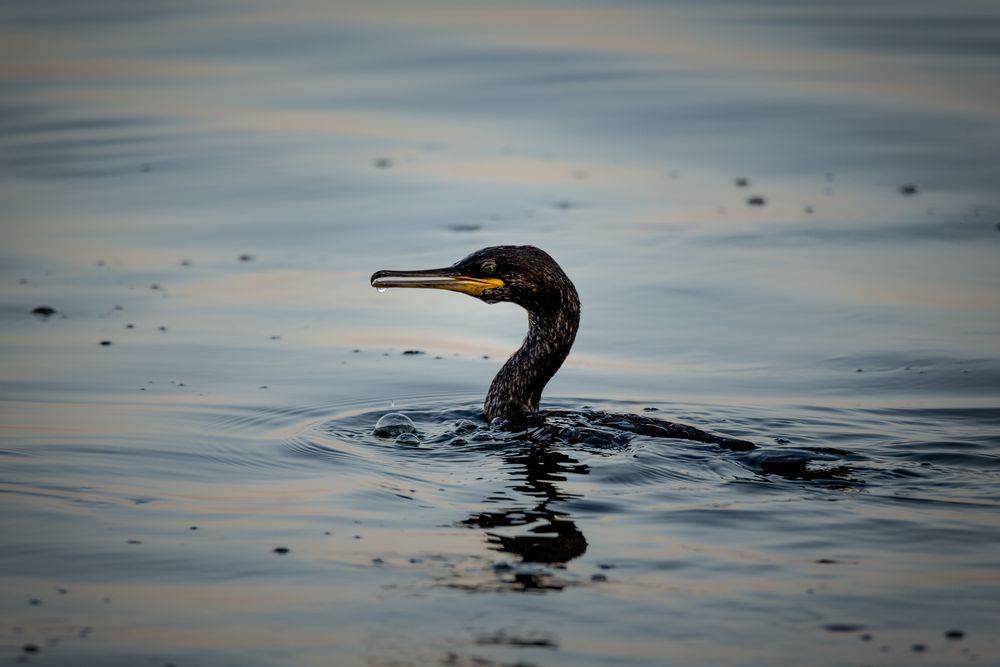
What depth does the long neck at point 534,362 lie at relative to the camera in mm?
9117

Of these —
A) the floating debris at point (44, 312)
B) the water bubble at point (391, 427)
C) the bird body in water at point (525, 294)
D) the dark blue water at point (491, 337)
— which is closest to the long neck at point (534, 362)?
the bird body in water at point (525, 294)

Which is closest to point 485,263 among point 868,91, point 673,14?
point 868,91

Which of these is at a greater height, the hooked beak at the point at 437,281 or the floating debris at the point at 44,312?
the hooked beak at the point at 437,281

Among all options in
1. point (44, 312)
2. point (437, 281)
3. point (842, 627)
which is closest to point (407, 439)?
point (437, 281)

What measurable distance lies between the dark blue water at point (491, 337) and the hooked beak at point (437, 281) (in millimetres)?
682

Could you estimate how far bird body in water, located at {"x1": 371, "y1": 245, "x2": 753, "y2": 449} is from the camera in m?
9.19

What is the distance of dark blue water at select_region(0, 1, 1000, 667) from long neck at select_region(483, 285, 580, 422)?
249 millimetres

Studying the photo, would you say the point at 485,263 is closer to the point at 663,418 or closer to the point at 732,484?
the point at 663,418

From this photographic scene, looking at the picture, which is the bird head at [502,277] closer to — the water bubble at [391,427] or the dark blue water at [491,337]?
the dark blue water at [491,337]

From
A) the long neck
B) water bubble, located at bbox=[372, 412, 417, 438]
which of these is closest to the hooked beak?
the long neck

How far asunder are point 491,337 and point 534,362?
1.77 m

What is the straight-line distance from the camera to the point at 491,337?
1097 centimetres

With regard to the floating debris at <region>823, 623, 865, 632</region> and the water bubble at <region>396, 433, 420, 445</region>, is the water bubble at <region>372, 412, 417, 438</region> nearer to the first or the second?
the water bubble at <region>396, 433, 420, 445</region>

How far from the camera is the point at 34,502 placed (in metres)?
7.15
